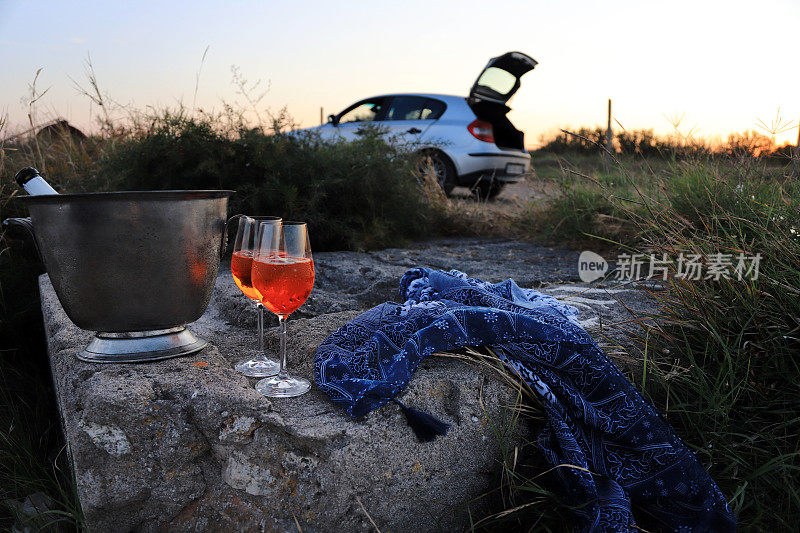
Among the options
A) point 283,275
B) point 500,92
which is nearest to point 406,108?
point 500,92

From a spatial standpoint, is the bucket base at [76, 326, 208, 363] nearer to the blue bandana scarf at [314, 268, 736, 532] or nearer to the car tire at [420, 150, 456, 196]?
the blue bandana scarf at [314, 268, 736, 532]

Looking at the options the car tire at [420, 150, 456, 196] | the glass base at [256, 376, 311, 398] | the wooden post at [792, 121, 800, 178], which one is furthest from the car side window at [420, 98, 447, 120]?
the glass base at [256, 376, 311, 398]

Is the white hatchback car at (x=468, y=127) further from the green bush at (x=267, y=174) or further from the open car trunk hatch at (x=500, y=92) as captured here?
the green bush at (x=267, y=174)

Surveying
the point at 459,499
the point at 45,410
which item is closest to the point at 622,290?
the point at 459,499

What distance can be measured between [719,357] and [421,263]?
2.07m

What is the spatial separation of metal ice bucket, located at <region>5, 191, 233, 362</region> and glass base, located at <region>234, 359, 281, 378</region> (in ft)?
0.60

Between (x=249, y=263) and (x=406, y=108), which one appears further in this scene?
(x=406, y=108)

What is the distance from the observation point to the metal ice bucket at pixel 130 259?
158 cm

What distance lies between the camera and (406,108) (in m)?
8.30

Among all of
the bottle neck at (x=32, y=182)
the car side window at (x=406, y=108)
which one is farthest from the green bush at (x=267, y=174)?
the car side window at (x=406, y=108)

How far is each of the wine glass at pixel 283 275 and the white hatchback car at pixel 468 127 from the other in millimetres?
5920

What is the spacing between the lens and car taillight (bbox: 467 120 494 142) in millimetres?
7676

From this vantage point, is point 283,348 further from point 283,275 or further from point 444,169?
point 444,169

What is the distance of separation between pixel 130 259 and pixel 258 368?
50cm
